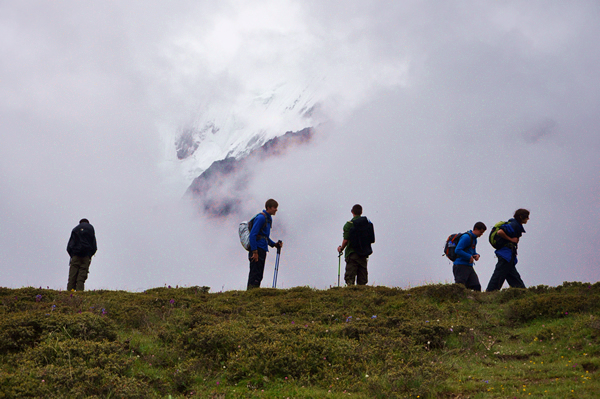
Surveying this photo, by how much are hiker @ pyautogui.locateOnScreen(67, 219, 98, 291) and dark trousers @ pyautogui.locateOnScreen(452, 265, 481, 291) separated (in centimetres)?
1065

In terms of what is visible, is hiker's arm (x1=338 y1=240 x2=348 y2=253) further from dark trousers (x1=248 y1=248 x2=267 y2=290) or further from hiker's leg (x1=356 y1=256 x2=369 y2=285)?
dark trousers (x1=248 y1=248 x2=267 y2=290)

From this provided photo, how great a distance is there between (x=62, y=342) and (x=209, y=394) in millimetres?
2710

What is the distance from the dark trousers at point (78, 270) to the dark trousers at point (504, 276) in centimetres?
1192

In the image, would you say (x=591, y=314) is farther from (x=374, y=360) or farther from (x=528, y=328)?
(x=374, y=360)

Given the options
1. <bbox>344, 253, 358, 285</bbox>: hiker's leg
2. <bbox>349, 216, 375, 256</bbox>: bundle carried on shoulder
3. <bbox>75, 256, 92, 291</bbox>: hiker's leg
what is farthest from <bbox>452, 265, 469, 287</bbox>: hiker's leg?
<bbox>75, 256, 92, 291</bbox>: hiker's leg

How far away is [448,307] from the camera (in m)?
12.6

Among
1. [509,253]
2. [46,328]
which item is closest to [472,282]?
[509,253]

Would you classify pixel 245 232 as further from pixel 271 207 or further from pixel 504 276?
pixel 504 276

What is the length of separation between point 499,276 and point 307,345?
23.6ft

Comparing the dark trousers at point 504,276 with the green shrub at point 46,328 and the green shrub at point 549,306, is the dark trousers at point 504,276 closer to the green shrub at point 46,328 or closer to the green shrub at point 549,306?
the green shrub at point 549,306

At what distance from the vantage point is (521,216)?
14.2 m

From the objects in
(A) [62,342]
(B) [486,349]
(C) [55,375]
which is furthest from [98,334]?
(B) [486,349]

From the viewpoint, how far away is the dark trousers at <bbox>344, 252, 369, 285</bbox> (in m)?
15.7

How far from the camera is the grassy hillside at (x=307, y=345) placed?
7945mm
